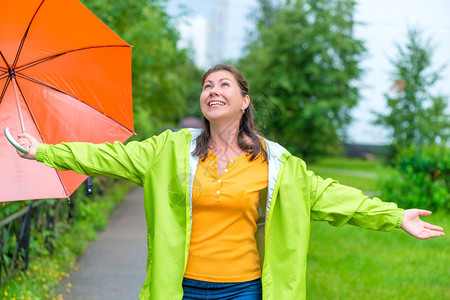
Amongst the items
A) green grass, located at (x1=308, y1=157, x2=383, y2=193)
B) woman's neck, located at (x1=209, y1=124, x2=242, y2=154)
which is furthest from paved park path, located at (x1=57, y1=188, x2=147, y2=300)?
green grass, located at (x1=308, y1=157, x2=383, y2=193)

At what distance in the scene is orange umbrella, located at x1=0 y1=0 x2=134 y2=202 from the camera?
3.52 meters

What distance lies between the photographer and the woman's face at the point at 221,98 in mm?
3096

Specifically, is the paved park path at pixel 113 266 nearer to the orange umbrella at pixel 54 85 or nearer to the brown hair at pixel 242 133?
the orange umbrella at pixel 54 85

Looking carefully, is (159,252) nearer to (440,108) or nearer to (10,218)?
(10,218)

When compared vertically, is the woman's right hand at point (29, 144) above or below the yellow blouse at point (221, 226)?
above

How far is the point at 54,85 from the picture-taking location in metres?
3.66

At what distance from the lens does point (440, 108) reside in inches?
1003

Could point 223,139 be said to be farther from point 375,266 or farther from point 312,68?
point 312,68

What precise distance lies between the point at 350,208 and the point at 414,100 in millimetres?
25736

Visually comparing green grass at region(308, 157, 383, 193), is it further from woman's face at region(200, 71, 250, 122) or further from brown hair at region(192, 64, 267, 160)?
woman's face at region(200, 71, 250, 122)

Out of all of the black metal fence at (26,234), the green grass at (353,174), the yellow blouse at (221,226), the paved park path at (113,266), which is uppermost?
the yellow blouse at (221,226)

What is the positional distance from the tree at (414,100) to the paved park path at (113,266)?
57.3 ft

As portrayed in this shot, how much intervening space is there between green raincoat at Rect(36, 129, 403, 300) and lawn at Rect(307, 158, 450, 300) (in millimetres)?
3419

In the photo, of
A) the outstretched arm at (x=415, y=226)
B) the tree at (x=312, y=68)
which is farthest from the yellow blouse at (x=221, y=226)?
the tree at (x=312, y=68)
